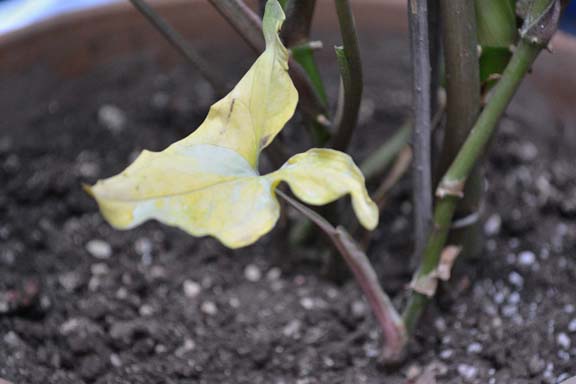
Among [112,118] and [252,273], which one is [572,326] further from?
[112,118]

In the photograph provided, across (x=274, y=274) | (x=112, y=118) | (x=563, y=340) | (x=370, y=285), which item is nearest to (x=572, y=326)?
(x=563, y=340)

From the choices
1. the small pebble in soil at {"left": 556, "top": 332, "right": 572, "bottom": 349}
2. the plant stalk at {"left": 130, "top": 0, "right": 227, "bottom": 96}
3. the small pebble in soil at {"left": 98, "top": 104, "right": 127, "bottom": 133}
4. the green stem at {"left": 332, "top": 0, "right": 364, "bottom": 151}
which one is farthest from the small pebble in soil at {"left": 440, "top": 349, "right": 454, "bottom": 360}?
the small pebble in soil at {"left": 98, "top": 104, "right": 127, "bottom": 133}

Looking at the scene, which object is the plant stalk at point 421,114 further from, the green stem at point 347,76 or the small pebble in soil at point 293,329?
the small pebble in soil at point 293,329

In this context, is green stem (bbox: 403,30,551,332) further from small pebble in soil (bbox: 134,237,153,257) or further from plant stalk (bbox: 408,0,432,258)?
small pebble in soil (bbox: 134,237,153,257)

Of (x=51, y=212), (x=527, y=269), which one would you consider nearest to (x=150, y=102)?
(x=51, y=212)

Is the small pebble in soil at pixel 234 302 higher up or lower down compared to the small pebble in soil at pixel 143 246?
lower down

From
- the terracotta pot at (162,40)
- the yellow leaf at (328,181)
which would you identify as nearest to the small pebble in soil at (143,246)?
the terracotta pot at (162,40)
